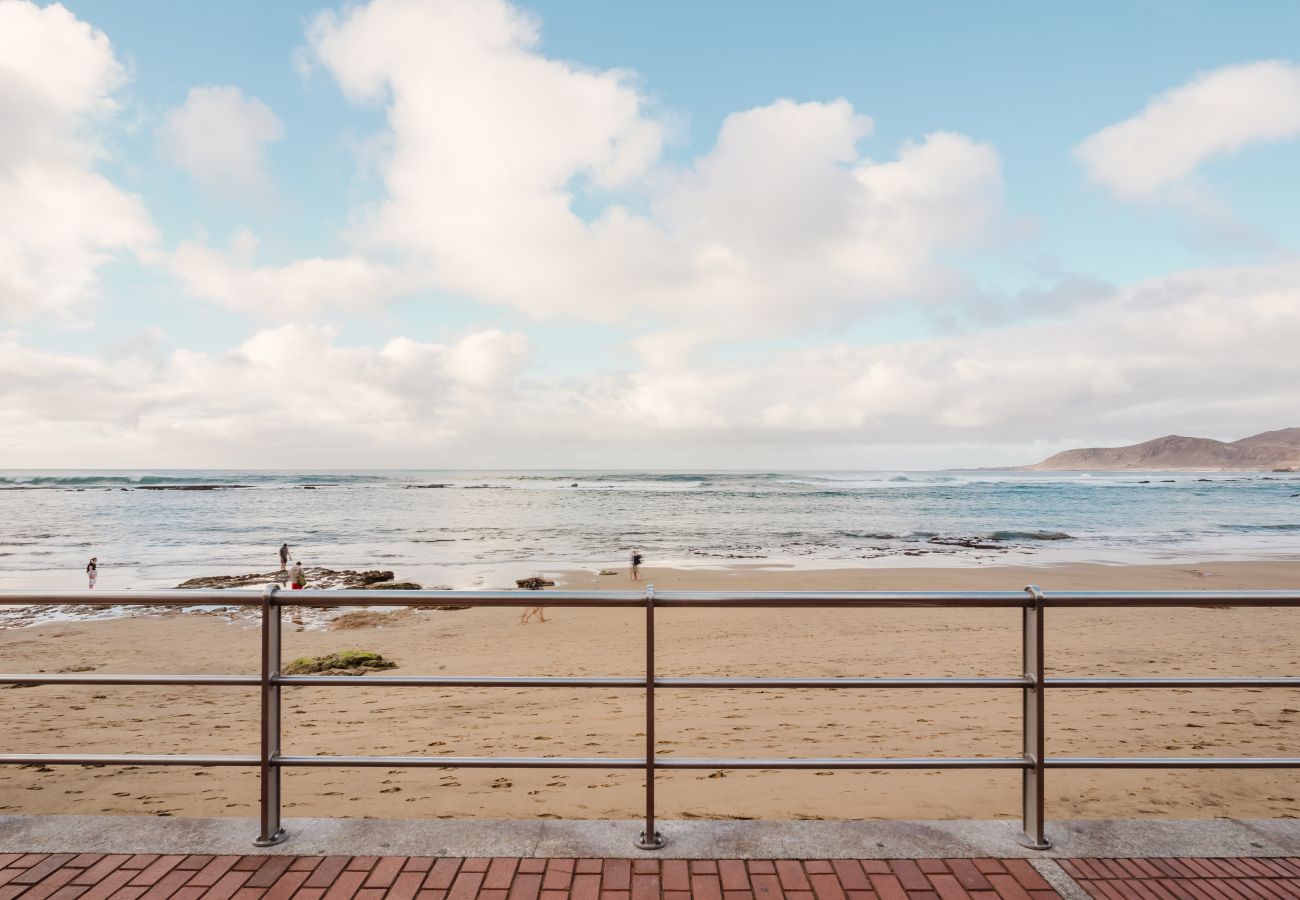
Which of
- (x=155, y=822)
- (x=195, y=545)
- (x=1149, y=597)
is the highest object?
(x=1149, y=597)

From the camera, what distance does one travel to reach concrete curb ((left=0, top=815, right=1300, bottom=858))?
313 centimetres

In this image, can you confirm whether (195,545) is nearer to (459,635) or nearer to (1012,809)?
(459,635)

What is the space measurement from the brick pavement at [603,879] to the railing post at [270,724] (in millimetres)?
160

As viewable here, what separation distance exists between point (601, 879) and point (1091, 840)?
2.23m

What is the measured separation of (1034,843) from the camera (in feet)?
10.4

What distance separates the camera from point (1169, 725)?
6777 mm

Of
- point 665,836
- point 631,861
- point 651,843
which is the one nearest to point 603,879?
point 631,861

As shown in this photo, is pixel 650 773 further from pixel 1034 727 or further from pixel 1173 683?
pixel 1173 683

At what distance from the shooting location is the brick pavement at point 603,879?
281cm

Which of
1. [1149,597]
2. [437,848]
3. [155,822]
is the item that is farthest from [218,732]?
[1149,597]

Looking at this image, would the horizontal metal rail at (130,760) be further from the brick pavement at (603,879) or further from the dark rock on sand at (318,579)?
the dark rock on sand at (318,579)

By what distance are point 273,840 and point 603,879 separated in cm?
154

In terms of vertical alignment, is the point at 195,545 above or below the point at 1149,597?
below

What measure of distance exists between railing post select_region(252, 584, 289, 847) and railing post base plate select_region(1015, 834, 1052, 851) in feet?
11.0
